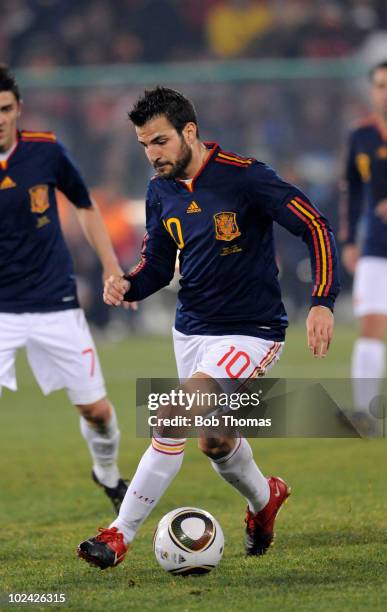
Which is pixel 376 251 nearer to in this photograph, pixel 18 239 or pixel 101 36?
pixel 18 239

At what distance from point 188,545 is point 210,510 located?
6.07 ft

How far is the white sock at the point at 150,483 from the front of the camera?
532cm

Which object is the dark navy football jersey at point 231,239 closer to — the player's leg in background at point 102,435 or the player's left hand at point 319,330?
the player's left hand at point 319,330

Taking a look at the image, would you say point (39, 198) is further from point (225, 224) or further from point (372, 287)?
point (372, 287)

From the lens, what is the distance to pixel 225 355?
5.46 m

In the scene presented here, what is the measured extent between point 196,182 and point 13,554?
6.30 feet

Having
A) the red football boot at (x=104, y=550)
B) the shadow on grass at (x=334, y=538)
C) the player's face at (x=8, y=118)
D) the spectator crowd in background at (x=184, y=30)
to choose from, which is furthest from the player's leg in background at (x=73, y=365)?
the spectator crowd in background at (x=184, y=30)

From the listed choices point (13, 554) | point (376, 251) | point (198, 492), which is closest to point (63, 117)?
point (376, 251)

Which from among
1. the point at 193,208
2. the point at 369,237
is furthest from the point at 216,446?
the point at 369,237

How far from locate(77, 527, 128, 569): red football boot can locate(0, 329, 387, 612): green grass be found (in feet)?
0.28

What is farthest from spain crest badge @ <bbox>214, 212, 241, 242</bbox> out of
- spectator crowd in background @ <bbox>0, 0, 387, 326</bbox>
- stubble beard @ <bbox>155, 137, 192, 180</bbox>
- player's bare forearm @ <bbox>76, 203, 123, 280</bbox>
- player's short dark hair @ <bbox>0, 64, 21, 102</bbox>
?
spectator crowd in background @ <bbox>0, 0, 387, 326</bbox>

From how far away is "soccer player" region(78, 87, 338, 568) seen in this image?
538cm

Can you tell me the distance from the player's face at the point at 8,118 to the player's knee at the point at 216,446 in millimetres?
2126

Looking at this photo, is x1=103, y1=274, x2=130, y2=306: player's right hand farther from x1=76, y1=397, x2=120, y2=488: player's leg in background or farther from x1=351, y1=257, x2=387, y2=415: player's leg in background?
x1=351, y1=257, x2=387, y2=415: player's leg in background
